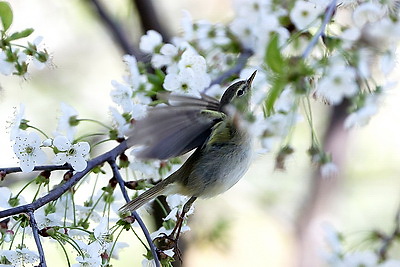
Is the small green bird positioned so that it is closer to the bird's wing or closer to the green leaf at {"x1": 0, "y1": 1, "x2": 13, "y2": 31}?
the bird's wing

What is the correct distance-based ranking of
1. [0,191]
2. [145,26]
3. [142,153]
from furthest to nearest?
[145,26]
[0,191]
[142,153]

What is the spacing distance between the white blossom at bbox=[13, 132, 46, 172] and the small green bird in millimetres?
191

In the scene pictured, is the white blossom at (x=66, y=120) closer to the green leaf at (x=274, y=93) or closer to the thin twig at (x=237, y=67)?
the thin twig at (x=237, y=67)

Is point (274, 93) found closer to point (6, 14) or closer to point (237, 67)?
point (6, 14)

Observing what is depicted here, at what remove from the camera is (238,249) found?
3688mm

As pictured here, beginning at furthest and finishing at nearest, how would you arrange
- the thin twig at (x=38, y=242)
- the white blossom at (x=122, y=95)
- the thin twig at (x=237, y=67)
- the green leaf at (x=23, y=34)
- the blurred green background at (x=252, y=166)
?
1. the blurred green background at (x=252, y=166)
2. the thin twig at (x=237, y=67)
3. the white blossom at (x=122, y=95)
4. the green leaf at (x=23, y=34)
5. the thin twig at (x=38, y=242)

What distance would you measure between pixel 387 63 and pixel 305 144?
1.75 metres

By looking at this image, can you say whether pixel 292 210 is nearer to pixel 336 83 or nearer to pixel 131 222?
pixel 336 83

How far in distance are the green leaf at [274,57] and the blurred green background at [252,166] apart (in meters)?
1.75

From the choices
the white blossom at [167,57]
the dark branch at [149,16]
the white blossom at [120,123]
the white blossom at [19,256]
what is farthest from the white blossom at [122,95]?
the dark branch at [149,16]

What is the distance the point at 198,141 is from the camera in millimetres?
1422

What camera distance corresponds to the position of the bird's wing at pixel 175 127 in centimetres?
120

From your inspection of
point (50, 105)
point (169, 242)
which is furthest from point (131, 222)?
point (50, 105)

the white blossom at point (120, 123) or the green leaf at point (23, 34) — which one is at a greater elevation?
the green leaf at point (23, 34)
